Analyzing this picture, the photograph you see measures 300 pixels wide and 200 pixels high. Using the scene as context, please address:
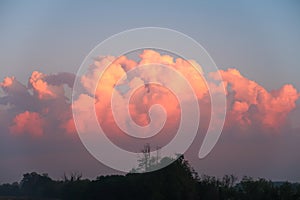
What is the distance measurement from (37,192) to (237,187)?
162 ft

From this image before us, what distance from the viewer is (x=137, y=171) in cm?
8925

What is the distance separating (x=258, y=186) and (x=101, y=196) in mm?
24263

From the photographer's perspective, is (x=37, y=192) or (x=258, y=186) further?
(x=37, y=192)

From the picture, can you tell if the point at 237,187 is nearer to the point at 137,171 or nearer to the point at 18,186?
the point at 137,171

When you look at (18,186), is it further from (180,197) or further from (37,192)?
(180,197)

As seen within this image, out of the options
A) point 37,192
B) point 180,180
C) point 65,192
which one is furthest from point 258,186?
point 37,192

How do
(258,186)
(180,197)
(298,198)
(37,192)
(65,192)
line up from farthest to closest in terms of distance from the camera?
(37,192) < (65,192) < (258,186) < (298,198) < (180,197)

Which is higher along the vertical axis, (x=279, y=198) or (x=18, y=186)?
(x=18, y=186)

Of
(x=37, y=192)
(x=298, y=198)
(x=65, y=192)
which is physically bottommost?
(x=298, y=198)

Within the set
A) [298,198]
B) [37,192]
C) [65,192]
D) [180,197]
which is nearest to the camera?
[180,197]

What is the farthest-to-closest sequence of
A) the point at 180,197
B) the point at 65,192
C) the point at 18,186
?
1. the point at 18,186
2. the point at 65,192
3. the point at 180,197

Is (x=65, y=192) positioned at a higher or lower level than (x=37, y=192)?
lower

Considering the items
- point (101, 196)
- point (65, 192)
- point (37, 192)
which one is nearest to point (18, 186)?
point (37, 192)

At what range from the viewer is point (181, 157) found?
82688 millimetres
